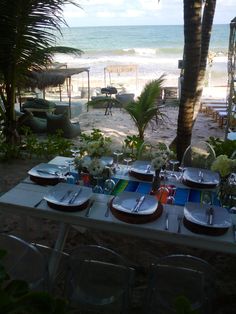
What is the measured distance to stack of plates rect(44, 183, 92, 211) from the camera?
221 centimetres

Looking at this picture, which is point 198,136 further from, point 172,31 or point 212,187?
point 172,31

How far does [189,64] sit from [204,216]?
2.30 meters

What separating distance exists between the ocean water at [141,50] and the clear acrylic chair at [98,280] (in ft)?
63.5

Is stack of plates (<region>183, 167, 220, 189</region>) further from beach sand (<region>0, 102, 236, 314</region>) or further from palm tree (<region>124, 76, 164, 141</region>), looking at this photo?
palm tree (<region>124, 76, 164, 141</region>)

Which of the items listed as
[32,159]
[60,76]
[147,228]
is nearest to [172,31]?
[60,76]

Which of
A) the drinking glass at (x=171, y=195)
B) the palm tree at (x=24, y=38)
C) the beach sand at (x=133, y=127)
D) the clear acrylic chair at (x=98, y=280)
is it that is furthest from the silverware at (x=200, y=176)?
the beach sand at (x=133, y=127)

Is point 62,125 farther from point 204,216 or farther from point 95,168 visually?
point 204,216

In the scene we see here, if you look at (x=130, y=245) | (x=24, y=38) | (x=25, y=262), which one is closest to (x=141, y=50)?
(x=24, y=38)

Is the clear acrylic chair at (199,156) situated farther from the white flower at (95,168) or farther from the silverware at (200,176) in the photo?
the white flower at (95,168)

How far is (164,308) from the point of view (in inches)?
72.5

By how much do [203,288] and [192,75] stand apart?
273 cm

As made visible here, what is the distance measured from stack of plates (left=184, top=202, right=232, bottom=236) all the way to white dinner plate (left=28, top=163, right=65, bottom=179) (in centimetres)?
106

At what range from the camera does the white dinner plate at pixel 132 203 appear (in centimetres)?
213

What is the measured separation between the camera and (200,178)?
8.93ft
